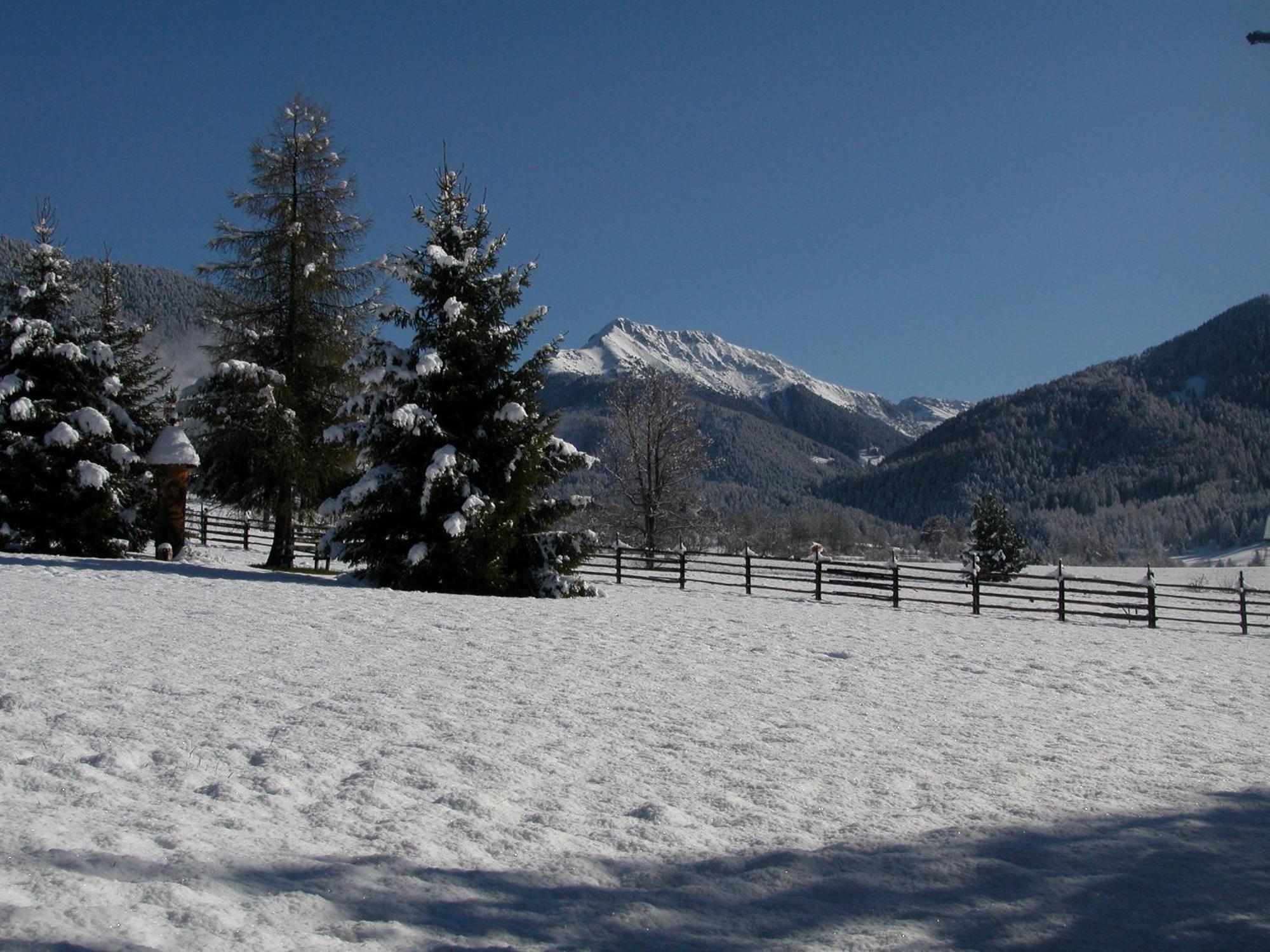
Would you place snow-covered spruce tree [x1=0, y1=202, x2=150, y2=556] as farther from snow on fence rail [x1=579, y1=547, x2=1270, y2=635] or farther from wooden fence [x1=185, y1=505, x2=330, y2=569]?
snow on fence rail [x1=579, y1=547, x2=1270, y2=635]

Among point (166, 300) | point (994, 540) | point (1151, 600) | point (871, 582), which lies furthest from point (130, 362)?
point (166, 300)

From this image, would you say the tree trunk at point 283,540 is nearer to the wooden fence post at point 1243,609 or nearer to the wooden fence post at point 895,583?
the wooden fence post at point 895,583

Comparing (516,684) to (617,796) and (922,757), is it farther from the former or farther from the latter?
(922,757)

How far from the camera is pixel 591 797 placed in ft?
19.5

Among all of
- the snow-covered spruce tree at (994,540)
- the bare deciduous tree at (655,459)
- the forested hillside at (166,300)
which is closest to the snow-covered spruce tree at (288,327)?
the bare deciduous tree at (655,459)

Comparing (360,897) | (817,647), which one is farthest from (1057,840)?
(817,647)

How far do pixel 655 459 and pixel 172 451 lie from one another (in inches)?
620

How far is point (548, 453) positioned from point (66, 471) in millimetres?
13216

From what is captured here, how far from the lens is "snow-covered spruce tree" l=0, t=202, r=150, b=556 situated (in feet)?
67.8

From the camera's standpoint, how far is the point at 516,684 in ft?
29.9

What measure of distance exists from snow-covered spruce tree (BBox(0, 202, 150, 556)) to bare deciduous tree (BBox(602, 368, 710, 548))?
1537 centimetres

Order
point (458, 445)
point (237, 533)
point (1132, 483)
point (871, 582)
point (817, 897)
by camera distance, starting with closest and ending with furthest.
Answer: point (817, 897), point (458, 445), point (871, 582), point (237, 533), point (1132, 483)

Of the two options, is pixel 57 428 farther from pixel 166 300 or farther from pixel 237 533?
pixel 166 300

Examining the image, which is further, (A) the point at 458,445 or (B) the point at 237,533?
(B) the point at 237,533
